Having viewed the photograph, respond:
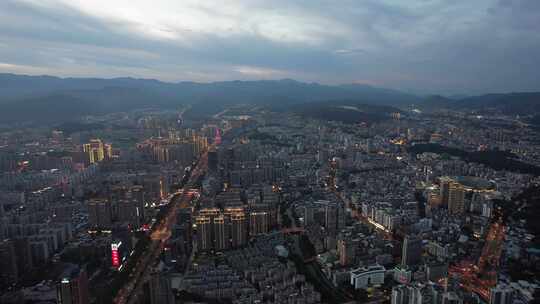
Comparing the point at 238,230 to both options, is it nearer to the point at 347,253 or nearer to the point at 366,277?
the point at 347,253

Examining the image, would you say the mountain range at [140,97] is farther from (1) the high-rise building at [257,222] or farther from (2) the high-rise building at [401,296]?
(2) the high-rise building at [401,296]

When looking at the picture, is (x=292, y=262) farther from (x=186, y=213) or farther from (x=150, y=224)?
(x=150, y=224)

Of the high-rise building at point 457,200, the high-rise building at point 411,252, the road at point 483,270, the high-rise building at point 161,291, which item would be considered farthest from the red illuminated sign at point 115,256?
the high-rise building at point 457,200

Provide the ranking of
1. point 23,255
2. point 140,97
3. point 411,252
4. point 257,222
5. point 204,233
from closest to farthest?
point 23,255
point 411,252
point 204,233
point 257,222
point 140,97

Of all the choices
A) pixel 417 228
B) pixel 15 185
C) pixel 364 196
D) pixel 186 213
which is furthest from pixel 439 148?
pixel 15 185

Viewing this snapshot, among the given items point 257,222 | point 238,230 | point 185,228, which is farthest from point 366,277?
point 185,228

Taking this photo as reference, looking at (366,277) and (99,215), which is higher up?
(99,215)
